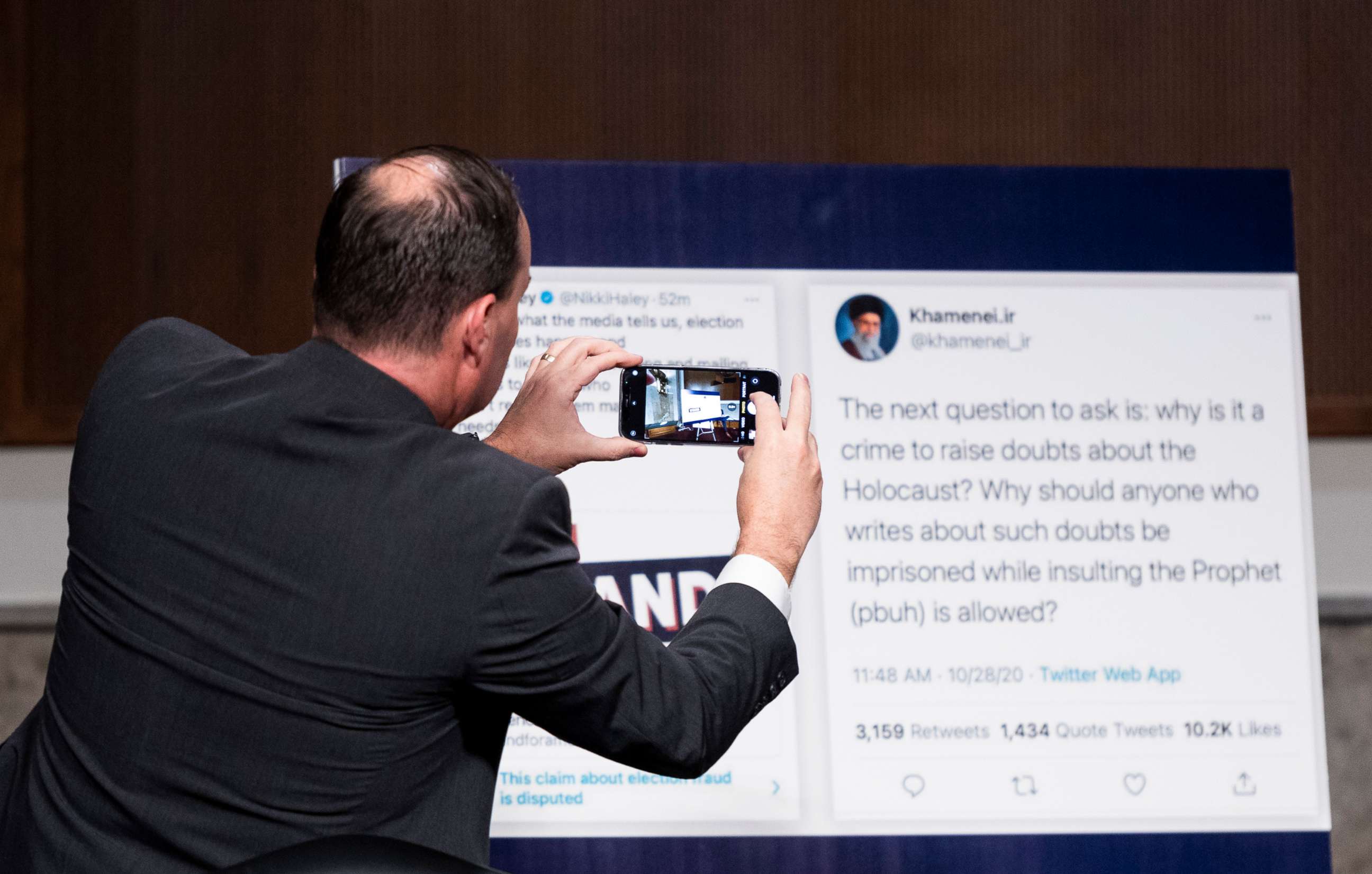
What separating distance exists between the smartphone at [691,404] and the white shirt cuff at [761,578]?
36 cm

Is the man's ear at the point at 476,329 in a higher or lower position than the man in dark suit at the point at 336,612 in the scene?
higher

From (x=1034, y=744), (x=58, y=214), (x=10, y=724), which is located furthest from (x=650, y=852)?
(x=58, y=214)

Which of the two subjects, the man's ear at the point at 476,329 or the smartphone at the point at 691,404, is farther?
the smartphone at the point at 691,404

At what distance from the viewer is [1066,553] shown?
7.43ft

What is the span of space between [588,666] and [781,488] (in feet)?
1.14

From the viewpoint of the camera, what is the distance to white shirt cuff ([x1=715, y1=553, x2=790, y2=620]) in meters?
1.19

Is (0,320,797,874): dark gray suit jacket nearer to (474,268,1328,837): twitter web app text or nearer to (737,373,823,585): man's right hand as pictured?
(737,373,823,585): man's right hand

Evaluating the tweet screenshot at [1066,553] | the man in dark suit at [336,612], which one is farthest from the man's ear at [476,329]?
the tweet screenshot at [1066,553]

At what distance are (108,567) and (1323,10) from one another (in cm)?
311

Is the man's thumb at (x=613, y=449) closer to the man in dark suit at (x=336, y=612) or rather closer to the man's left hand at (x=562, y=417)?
the man's left hand at (x=562, y=417)

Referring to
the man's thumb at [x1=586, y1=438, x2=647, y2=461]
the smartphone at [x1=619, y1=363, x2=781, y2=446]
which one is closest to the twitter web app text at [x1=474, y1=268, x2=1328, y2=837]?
the smartphone at [x1=619, y1=363, x2=781, y2=446]

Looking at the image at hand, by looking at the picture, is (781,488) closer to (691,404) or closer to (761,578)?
(761,578)

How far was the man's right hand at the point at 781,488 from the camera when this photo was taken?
4.04 feet

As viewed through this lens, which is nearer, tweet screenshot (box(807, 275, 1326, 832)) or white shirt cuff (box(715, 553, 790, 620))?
white shirt cuff (box(715, 553, 790, 620))
